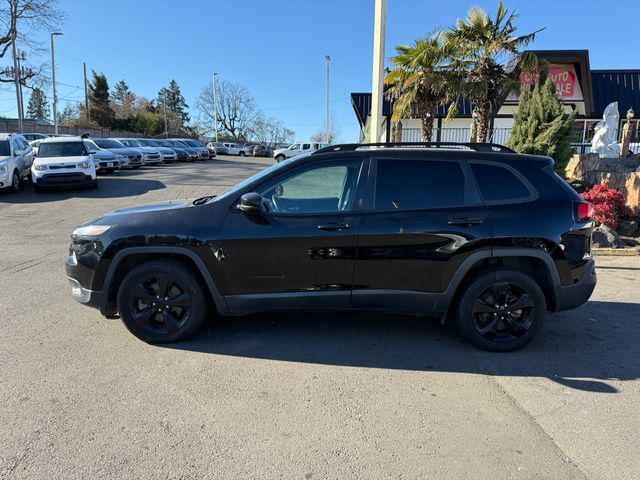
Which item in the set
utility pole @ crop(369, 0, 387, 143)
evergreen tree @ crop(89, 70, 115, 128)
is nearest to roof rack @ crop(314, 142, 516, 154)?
utility pole @ crop(369, 0, 387, 143)

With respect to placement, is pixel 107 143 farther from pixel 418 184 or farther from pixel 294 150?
pixel 418 184

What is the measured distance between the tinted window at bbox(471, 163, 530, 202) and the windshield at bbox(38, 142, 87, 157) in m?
15.8

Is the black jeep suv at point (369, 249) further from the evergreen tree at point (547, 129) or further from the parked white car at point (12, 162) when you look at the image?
the parked white car at point (12, 162)

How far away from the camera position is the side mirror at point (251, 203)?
3.96 metres

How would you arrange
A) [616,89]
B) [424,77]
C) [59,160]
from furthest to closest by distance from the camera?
[616,89] < [59,160] < [424,77]

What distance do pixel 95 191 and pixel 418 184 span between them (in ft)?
49.1

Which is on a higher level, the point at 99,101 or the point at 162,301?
the point at 99,101

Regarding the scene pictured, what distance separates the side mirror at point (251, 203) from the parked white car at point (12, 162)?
46.2 ft

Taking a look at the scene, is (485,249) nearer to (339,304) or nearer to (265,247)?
(339,304)

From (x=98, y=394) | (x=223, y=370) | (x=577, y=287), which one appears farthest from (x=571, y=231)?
(x=98, y=394)

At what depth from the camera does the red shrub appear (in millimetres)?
9430

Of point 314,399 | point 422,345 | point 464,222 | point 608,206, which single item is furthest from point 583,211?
point 608,206

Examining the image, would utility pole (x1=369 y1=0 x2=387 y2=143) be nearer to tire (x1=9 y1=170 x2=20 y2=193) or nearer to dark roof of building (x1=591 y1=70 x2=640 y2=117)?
tire (x1=9 y1=170 x2=20 y2=193)

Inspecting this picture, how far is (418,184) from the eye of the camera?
4191 millimetres
